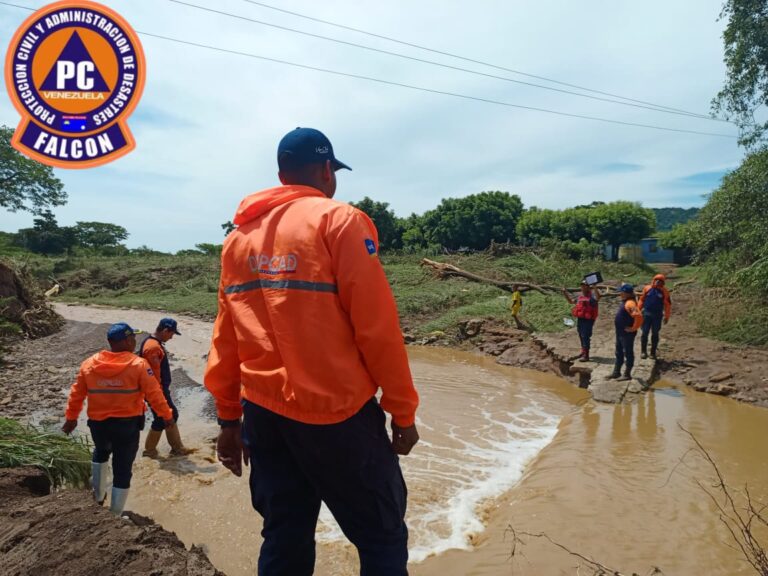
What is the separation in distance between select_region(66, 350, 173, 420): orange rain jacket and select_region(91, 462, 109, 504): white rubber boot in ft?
1.52

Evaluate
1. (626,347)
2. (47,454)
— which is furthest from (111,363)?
(626,347)

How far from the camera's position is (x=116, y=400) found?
4.05 m

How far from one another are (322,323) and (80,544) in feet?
6.51

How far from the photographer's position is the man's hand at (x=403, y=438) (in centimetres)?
184

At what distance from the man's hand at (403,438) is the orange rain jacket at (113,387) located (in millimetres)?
3043

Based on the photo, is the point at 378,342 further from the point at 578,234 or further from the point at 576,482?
the point at 578,234

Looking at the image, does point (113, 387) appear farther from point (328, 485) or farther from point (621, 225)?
point (621, 225)

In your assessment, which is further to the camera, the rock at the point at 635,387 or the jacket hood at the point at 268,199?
the rock at the point at 635,387

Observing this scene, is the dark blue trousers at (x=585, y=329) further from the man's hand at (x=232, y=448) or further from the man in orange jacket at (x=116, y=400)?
the man's hand at (x=232, y=448)

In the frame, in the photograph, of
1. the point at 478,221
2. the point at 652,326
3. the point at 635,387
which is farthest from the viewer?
the point at 478,221

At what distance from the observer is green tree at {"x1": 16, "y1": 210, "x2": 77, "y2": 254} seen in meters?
41.9

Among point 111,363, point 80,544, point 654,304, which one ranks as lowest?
point 80,544

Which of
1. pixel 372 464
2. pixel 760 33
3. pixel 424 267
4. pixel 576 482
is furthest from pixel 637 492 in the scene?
pixel 424 267

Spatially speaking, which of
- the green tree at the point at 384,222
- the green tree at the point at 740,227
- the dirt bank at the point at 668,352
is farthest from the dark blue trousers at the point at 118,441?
the green tree at the point at 384,222
